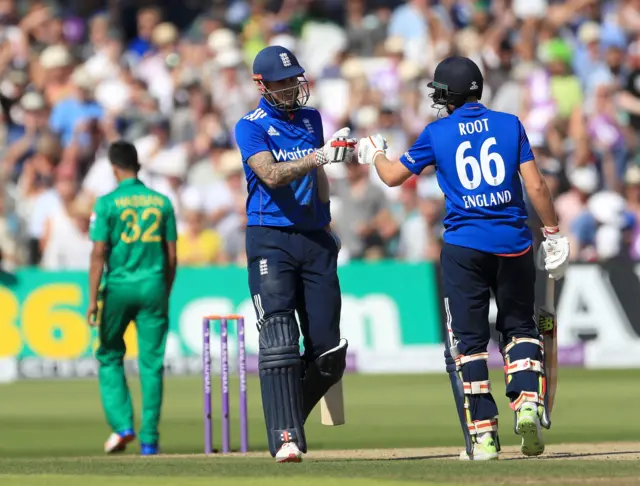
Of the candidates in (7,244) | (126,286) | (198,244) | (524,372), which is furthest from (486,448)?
(7,244)

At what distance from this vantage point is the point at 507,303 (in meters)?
8.54

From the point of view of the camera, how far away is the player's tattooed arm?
854 cm

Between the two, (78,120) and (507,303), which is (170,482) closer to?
(507,303)

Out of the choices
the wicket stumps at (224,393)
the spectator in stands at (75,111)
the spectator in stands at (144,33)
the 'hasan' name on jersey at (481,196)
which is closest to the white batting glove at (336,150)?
the 'hasan' name on jersey at (481,196)

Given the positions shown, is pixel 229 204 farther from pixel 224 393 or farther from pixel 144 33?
pixel 224 393

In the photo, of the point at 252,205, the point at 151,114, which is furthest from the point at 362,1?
the point at 252,205

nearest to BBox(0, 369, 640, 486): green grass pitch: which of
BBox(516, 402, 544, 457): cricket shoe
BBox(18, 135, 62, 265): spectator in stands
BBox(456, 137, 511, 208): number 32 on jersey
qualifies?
BBox(516, 402, 544, 457): cricket shoe

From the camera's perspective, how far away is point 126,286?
36.2ft

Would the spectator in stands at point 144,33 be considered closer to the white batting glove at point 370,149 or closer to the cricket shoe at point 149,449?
the cricket shoe at point 149,449

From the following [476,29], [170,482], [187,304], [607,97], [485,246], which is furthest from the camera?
[476,29]

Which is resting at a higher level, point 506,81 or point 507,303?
point 506,81

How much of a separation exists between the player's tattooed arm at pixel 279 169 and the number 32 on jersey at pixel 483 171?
825mm

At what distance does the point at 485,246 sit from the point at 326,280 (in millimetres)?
1024

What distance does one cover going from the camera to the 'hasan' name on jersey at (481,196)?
8.39 metres
